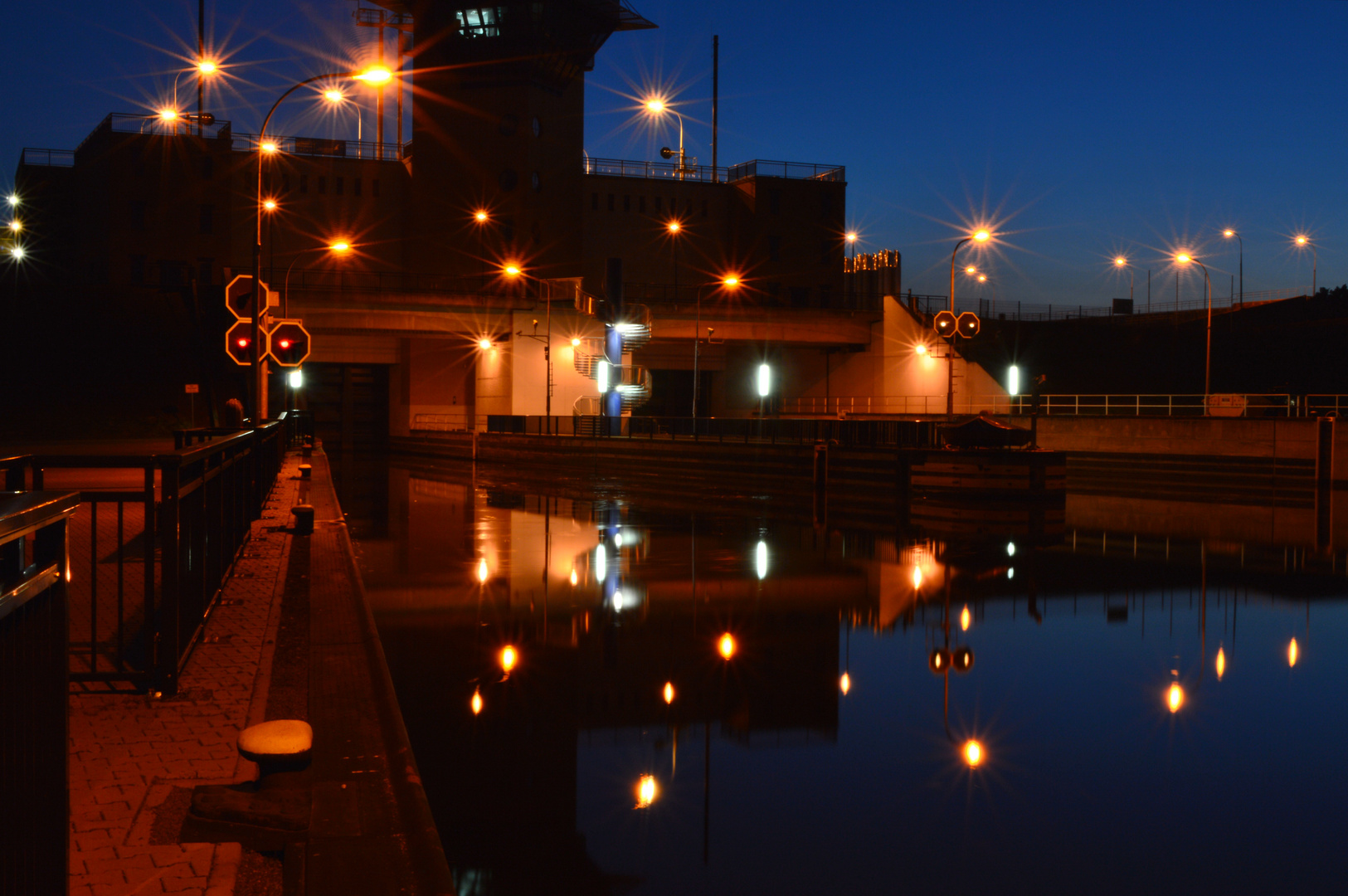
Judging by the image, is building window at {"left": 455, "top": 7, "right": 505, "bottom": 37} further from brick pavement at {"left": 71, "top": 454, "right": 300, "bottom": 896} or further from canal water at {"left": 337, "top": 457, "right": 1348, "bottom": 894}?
brick pavement at {"left": 71, "top": 454, "right": 300, "bottom": 896}

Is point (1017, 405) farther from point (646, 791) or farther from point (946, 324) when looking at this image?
point (646, 791)

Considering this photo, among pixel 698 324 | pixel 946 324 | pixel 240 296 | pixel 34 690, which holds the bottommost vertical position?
pixel 34 690

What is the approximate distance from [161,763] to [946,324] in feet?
112

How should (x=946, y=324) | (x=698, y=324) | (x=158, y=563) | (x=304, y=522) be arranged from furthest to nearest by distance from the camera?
(x=698, y=324), (x=946, y=324), (x=304, y=522), (x=158, y=563)

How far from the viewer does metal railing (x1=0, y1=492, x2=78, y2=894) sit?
2318 millimetres

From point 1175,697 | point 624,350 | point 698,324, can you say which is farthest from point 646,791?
point 624,350

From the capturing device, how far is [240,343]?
1903cm

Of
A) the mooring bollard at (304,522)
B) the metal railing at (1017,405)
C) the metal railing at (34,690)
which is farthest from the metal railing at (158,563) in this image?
the metal railing at (1017,405)

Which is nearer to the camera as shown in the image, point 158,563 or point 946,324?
point 158,563

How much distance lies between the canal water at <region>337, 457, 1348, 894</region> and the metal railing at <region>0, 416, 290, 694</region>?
68.5 inches

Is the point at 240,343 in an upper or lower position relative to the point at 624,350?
lower

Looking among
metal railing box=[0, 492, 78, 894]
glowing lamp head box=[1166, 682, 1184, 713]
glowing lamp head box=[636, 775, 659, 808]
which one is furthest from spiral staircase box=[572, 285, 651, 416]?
metal railing box=[0, 492, 78, 894]

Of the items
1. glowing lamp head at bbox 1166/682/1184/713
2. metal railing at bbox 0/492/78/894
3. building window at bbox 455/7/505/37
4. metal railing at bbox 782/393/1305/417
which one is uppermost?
building window at bbox 455/7/505/37

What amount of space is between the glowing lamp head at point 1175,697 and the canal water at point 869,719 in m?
0.05
